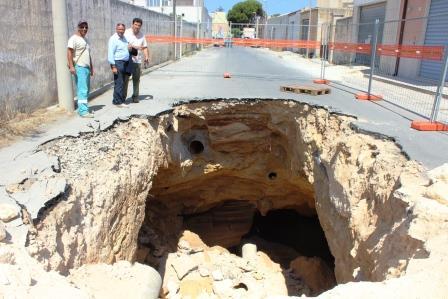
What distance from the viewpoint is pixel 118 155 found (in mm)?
6293

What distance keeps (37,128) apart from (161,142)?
2.23m

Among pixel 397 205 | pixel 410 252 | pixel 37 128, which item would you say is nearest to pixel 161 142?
pixel 37 128

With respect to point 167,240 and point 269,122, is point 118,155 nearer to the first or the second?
point 269,122

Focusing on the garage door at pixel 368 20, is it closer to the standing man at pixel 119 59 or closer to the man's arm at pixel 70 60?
the standing man at pixel 119 59

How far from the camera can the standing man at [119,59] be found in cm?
795

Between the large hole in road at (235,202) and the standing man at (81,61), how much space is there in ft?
3.38

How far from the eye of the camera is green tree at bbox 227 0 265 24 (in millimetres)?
73631

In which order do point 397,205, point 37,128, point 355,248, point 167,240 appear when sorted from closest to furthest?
1. point 397,205
2. point 355,248
3. point 37,128
4. point 167,240

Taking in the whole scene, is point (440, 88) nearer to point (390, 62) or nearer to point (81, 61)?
point (81, 61)

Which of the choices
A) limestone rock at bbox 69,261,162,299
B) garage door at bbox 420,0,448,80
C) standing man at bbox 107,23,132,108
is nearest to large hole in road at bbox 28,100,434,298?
limestone rock at bbox 69,261,162,299

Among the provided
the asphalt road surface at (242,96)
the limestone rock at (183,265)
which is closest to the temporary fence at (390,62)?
the asphalt road surface at (242,96)

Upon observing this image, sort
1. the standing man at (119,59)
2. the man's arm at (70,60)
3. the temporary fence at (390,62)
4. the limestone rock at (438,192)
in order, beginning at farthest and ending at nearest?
the temporary fence at (390,62) → the standing man at (119,59) → the man's arm at (70,60) → the limestone rock at (438,192)

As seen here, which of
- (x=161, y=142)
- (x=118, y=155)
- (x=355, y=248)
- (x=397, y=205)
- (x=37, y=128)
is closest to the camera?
(x=397, y=205)

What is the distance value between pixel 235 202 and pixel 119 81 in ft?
21.4
